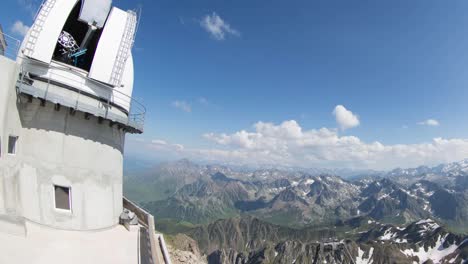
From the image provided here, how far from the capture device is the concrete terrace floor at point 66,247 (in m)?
15.2

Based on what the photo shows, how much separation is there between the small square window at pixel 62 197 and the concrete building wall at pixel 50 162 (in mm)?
271

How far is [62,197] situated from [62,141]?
12.1 ft

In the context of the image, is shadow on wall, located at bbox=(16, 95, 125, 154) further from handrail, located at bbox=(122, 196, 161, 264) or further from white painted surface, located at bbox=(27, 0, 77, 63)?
handrail, located at bbox=(122, 196, 161, 264)

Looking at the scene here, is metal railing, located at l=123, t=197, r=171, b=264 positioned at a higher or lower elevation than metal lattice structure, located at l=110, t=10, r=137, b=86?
lower

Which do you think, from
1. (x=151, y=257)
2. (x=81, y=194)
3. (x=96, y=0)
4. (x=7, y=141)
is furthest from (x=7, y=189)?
(x=96, y=0)

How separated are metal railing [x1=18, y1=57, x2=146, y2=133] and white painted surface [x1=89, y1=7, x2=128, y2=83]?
0.78m

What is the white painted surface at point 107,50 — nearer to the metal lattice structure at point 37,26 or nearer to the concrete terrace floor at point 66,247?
the metal lattice structure at point 37,26

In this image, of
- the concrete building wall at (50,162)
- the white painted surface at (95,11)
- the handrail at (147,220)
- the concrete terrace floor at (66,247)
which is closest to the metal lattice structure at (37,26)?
the concrete building wall at (50,162)

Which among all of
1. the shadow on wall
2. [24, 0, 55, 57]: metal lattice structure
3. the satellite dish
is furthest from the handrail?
the satellite dish

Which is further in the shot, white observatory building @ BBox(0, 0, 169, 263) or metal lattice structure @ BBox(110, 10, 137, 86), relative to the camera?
metal lattice structure @ BBox(110, 10, 137, 86)

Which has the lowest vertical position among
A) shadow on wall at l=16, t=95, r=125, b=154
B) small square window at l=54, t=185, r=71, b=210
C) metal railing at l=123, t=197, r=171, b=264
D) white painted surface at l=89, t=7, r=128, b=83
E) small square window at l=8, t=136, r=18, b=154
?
metal railing at l=123, t=197, r=171, b=264

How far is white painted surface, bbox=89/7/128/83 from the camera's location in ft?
68.5

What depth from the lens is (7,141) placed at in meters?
17.7

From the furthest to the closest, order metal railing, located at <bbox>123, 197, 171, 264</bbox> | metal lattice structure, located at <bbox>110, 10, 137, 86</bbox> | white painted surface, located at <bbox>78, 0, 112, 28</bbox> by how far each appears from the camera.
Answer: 1. white painted surface, located at <bbox>78, 0, 112, 28</bbox>
2. metal lattice structure, located at <bbox>110, 10, 137, 86</bbox>
3. metal railing, located at <bbox>123, 197, 171, 264</bbox>
